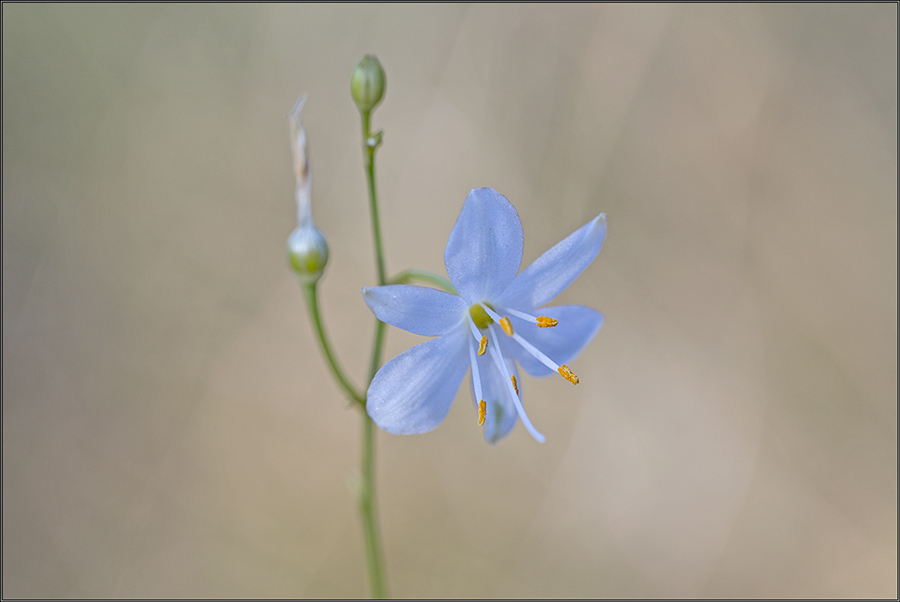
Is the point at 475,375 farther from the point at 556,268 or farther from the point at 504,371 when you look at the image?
the point at 556,268

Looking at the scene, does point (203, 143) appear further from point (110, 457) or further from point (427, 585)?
point (427, 585)

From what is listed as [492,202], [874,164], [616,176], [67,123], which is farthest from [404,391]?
[874,164]

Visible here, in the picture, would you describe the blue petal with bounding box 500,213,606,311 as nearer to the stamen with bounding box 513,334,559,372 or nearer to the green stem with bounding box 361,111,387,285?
the stamen with bounding box 513,334,559,372

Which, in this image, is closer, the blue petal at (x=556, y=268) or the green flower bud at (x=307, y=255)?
the blue petal at (x=556, y=268)

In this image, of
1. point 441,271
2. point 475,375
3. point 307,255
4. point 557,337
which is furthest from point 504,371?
point 441,271

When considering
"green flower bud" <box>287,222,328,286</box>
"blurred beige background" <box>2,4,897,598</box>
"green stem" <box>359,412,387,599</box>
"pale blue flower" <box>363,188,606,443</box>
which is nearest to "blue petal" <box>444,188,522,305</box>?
"pale blue flower" <box>363,188,606,443</box>

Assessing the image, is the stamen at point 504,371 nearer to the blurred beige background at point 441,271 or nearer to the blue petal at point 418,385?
the blue petal at point 418,385

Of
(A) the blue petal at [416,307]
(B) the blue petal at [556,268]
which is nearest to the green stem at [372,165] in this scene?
(A) the blue petal at [416,307]
